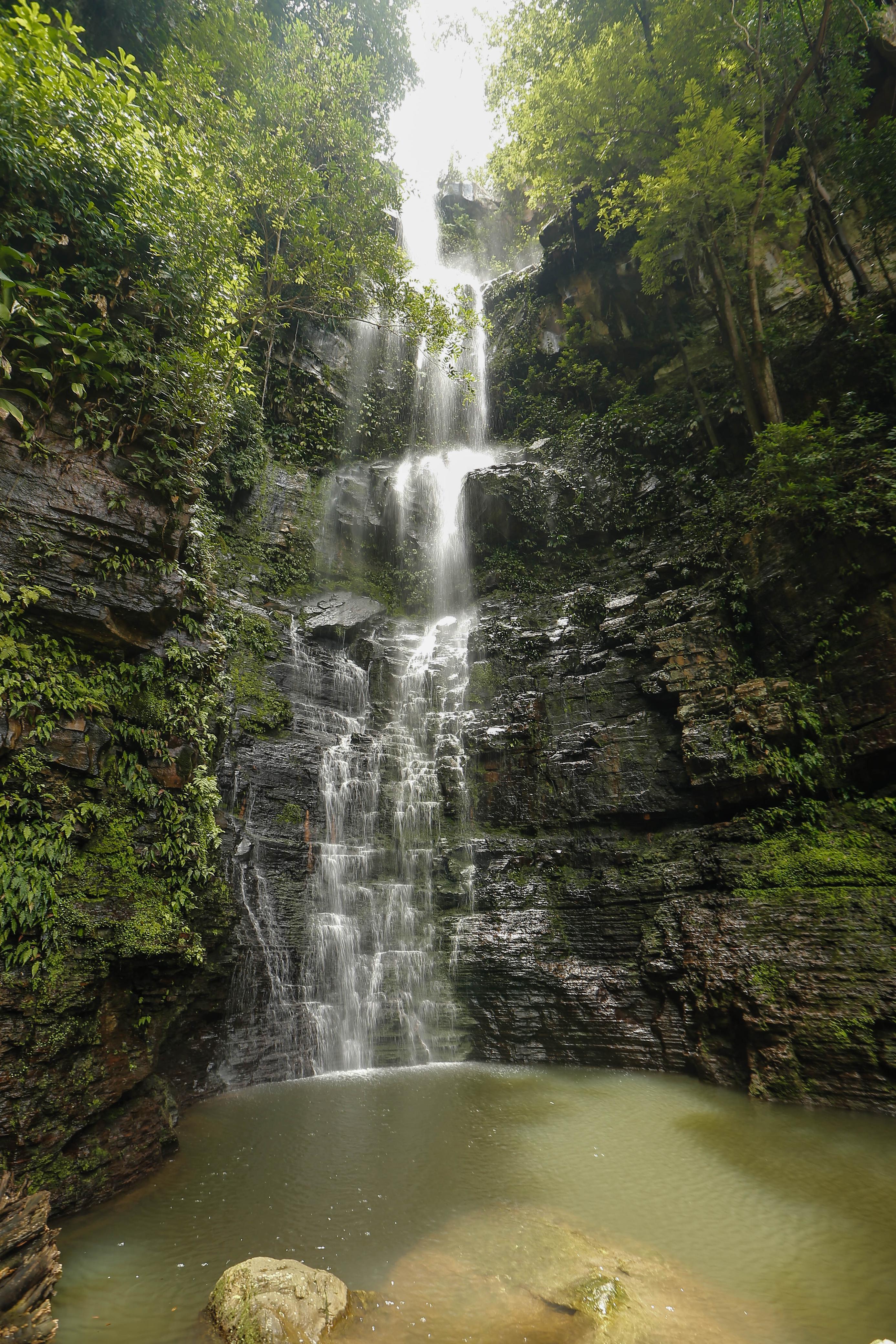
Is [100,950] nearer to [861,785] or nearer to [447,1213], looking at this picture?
[447,1213]

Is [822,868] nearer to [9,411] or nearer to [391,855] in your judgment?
[391,855]

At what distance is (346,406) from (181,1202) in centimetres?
1892

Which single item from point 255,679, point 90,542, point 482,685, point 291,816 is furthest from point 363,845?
point 90,542

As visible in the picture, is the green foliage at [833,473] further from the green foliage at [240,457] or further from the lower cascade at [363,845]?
the green foliage at [240,457]

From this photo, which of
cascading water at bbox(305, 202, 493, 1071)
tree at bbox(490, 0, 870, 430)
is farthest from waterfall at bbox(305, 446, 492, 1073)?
tree at bbox(490, 0, 870, 430)

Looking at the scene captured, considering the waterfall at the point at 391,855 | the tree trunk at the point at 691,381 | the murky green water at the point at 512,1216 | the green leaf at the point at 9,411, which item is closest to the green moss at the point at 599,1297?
the murky green water at the point at 512,1216

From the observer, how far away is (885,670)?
807 cm

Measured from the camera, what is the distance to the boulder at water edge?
337 cm

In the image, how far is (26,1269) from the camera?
11.2 ft

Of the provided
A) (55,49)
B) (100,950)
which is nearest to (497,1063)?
(100,950)

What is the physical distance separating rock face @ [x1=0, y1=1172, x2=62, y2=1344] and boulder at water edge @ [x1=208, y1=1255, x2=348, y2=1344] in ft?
3.12

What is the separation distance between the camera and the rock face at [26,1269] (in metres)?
3.23

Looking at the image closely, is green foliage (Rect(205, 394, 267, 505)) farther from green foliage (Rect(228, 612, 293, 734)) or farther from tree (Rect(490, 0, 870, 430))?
tree (Rect(490, 0, 870, 430))

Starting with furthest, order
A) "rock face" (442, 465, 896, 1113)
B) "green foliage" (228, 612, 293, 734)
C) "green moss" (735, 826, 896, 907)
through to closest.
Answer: "green foliage" (228, 612, 293, 734) → "green moss" (735, 826, 896, 907) → "rock face" (442, 465, 896, 1113)
